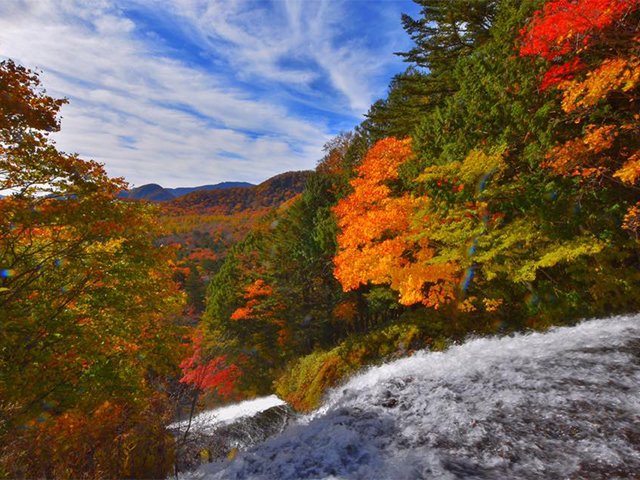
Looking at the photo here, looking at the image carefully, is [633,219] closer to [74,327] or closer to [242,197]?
[74,327]

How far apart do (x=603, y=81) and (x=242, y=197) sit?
170377 millimetres

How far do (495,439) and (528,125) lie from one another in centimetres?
916

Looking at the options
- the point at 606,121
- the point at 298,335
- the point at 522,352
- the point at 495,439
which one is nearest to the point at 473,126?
the point at 606,121

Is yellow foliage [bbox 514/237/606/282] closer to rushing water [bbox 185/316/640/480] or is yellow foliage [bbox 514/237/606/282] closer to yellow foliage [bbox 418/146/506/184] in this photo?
rushing water [bbox 185/316/640/480]

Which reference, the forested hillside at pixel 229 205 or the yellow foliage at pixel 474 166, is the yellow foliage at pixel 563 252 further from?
the forested hillside at pixel 229 205

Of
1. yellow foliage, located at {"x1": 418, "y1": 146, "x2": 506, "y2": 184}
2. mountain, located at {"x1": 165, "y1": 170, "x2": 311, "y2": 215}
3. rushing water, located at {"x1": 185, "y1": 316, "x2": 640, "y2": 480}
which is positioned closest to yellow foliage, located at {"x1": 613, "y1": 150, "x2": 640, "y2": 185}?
yellow foliage, located at {"x1": 418, "y1": 146, "x2": 506, "y2": 184}

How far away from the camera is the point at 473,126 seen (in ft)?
35.6

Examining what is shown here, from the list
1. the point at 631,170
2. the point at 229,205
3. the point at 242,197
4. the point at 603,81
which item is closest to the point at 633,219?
the point at 631,170

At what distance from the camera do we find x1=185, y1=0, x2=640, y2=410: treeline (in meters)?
8.52

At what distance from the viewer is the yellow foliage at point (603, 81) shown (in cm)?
761

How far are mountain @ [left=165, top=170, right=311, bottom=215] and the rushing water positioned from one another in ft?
497

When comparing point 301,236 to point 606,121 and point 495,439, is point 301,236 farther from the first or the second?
point 495,439

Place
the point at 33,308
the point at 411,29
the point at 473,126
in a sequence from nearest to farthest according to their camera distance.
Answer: the point at 33,308 → the point at 473,126 → the point at 411,29

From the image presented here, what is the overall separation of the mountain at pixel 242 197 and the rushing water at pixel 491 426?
152m
